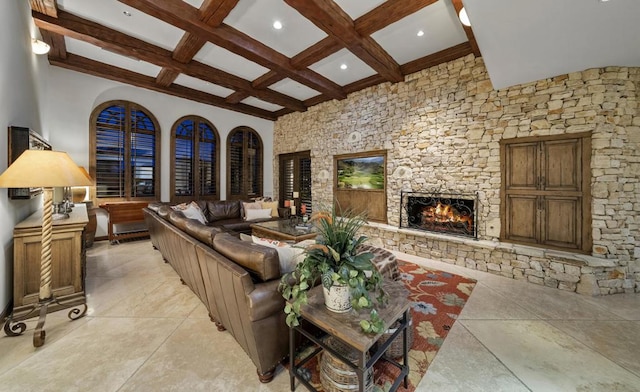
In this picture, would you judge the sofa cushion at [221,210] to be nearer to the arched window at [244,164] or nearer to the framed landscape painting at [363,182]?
the arched window at [244,164]

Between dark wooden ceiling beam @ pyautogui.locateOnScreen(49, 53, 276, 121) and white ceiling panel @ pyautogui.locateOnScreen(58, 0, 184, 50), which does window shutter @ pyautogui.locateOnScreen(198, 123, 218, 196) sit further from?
white ceiling panel @ pyautogui.locateOnScreen(58, 0, 184, 50)

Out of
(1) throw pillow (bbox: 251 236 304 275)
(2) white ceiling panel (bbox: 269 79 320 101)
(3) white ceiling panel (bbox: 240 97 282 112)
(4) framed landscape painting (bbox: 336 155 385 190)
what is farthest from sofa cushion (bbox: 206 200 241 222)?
(1) throw pillow (bbox: 251 236 304 275)

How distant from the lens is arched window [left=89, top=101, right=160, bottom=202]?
5.12m

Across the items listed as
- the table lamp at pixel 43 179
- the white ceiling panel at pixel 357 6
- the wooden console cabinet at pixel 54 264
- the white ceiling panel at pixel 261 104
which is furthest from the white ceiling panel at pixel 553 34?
the white ceiling panel at pixel 261 104

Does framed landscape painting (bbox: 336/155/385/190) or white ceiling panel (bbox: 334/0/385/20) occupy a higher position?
white ceiling panel (bbox: 334/0/385/20)

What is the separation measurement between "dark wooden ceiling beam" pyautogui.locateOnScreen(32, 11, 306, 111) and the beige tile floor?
11.5ft

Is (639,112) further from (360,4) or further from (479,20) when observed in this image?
(360,4)

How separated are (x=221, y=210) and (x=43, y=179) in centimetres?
375

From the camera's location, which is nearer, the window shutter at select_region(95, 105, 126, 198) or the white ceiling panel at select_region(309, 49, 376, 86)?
the white ceiling panel at select_region(309, 49, 376, 86)

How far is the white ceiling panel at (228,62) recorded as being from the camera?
3.99m

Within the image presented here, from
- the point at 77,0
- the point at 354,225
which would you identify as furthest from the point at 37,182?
the point at 77,0

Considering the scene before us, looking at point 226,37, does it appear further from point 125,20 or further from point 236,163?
point 236,163

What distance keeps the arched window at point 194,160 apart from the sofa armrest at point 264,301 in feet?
18.6

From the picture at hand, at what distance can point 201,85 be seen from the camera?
17.9 feet
